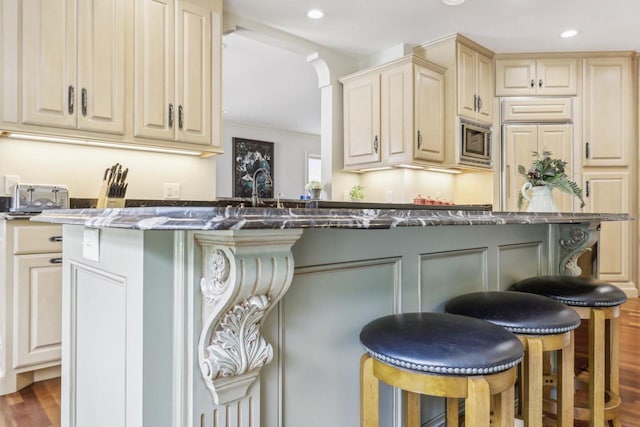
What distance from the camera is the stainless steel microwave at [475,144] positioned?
4082 millimetres

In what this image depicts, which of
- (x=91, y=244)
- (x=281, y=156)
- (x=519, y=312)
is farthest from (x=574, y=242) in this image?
(x=281, y=156)

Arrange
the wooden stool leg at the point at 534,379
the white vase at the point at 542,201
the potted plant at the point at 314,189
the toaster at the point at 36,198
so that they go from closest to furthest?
the wooden stool leg at the point at 534,379, the white vase at the point at 542,201, the toaster at the point at 36,198, the potted plant at the point at 314,189

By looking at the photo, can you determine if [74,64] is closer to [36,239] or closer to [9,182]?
A: [9,182]

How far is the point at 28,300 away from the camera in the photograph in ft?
6.72

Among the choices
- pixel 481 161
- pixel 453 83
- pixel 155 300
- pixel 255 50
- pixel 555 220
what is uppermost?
pixel 255 50

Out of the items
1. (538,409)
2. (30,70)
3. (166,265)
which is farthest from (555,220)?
(30,70)

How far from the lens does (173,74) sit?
9.30 feet

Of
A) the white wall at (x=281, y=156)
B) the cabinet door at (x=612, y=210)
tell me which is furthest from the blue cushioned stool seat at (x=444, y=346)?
the white wall at (x=281, y=156)

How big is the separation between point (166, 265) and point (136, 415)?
0.30 metres

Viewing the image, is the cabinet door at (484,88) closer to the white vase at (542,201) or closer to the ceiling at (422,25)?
the ceiling at (422,25)

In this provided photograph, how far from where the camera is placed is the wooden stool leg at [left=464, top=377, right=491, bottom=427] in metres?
0.79

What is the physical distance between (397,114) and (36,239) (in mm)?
3092

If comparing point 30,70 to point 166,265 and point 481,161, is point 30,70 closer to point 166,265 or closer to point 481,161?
point 166,265

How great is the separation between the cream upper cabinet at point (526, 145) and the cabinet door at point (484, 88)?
32 centimetres
